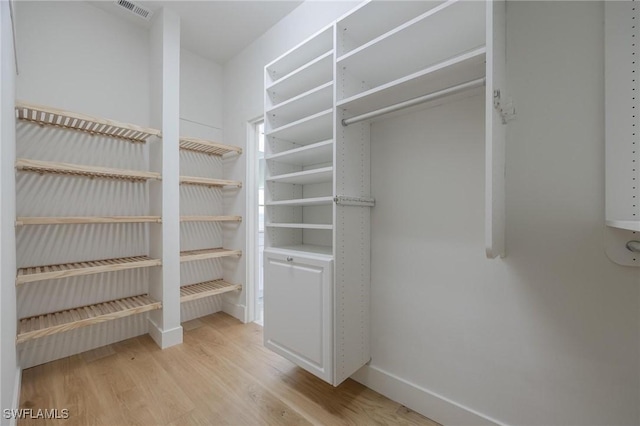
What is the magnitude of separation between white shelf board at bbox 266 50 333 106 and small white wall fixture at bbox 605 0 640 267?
119cm

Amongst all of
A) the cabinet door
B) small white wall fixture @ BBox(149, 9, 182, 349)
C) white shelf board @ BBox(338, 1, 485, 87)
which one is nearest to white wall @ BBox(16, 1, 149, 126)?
small white wall fixture @ BBox(149, 9, 182, 349)

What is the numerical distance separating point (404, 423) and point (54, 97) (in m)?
3.35

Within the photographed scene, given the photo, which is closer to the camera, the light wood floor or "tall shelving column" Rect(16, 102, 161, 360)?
the light wood floor

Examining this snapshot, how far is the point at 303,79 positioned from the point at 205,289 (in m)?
2.17

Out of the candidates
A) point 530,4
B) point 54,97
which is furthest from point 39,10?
point 530,4

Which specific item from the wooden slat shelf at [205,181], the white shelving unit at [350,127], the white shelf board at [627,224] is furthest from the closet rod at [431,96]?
the wooden slat shelf at [205,181]

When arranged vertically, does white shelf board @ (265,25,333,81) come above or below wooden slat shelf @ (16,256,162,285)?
above

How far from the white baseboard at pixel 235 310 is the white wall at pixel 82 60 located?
2057 mm

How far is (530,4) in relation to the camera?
3.65ft

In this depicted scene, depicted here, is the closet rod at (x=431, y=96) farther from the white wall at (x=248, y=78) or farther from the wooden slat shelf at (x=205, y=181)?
the wooden slat shelf at (x=205, y=181)

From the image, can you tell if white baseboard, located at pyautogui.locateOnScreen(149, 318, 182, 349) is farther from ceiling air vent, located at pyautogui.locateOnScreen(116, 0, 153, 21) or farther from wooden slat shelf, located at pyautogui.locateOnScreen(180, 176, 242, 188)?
ceiling air vent, located at pyautogui.locateOnScreen(116, 0, 153, 21)

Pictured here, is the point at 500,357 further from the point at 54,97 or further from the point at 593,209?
the point at 54,97

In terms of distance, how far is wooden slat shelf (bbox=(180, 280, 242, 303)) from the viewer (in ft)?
7.90

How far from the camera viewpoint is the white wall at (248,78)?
2.13 m
